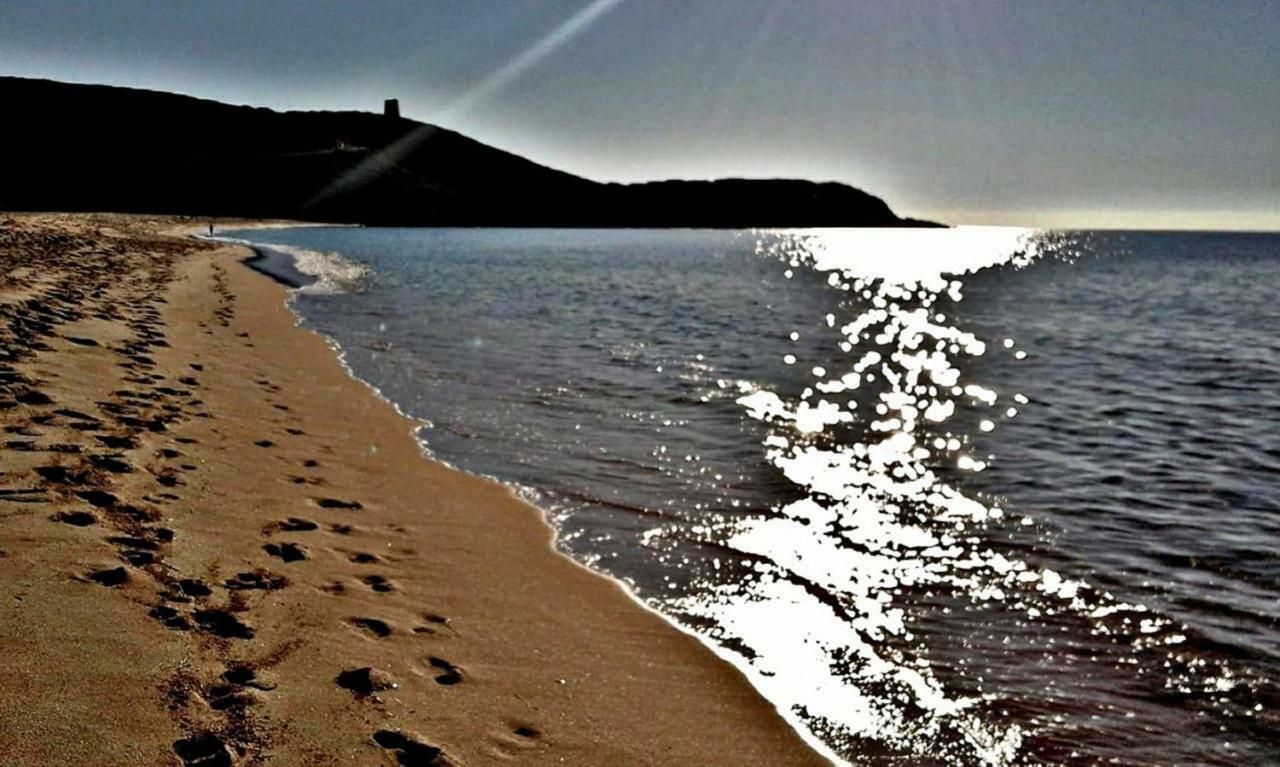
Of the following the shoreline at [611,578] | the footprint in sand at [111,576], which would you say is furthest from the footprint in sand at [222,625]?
the shoreline at [611,578]

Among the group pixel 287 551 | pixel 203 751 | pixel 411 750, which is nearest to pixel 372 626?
pixel 287 551

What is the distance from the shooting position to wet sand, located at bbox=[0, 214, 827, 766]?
13.3ft

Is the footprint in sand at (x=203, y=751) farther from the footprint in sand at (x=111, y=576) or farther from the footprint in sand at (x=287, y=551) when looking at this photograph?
the footprint in sand at (x=287, y=551)

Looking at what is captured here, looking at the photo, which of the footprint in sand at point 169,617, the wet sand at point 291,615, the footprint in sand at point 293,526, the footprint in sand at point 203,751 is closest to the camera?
the footprint in sand at point 203,751

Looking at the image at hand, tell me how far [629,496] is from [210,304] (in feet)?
58.8

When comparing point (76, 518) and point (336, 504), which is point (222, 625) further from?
point (336, 504)

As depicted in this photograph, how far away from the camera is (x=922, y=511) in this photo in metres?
9.87

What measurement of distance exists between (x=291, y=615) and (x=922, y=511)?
725 centimetres

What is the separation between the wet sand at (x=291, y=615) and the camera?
13.3ft

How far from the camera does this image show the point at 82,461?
7211 millimetres

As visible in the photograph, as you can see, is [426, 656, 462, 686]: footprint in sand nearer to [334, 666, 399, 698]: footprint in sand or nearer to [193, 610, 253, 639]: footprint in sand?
[334, 666, 399, 698]: footprint in sand

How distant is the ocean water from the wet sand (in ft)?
2.68

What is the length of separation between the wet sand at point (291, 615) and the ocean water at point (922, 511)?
0.82 metres

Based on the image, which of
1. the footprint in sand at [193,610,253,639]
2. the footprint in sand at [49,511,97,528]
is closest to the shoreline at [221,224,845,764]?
the footprint in sand at [193,610,253,639]
